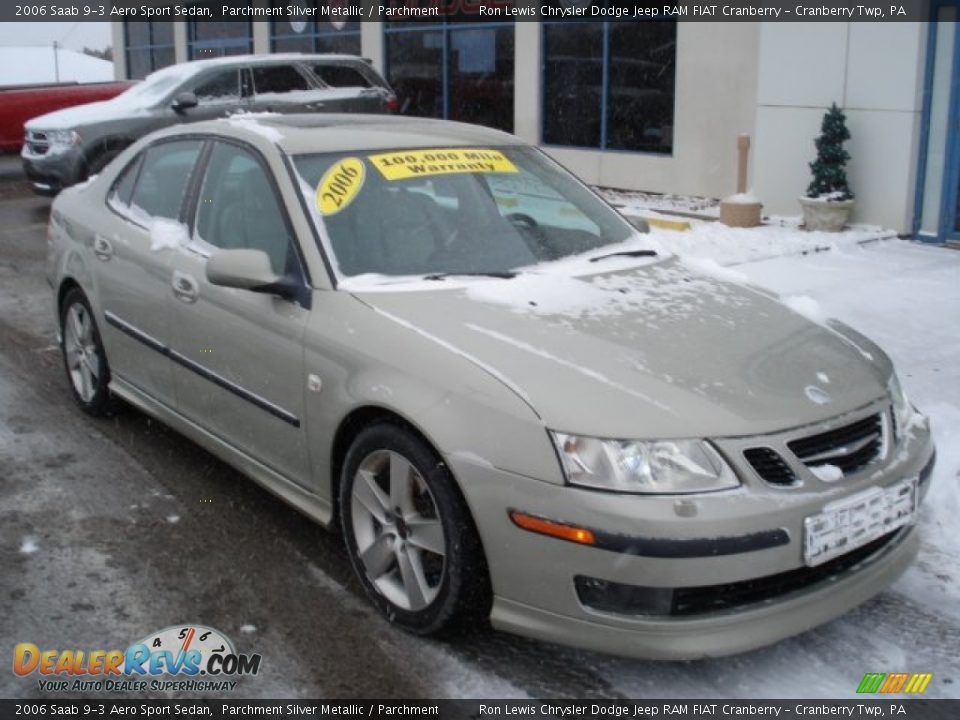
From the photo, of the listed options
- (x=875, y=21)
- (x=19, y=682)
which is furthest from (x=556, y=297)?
(x=875, y=21)

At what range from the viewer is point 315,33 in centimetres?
1962

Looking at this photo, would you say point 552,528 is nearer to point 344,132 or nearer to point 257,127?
point 344,132

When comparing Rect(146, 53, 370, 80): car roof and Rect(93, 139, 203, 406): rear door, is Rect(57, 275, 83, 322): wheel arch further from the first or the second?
Rect(146, 53, 370, 80): car roof

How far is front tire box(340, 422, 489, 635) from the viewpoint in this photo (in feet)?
10.9

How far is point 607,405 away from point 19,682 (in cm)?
198

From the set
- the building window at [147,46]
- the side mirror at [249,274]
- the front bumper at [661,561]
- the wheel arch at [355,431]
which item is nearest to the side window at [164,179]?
the side mirror at [249,274]

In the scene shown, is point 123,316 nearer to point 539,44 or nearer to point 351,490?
point 351,490

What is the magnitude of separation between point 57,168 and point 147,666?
1108 centimetres

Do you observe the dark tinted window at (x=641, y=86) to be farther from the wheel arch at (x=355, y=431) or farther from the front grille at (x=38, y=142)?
the wheel arch at (x=355, y=431)

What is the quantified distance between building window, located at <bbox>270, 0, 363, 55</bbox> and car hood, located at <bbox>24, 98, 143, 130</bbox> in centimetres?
567

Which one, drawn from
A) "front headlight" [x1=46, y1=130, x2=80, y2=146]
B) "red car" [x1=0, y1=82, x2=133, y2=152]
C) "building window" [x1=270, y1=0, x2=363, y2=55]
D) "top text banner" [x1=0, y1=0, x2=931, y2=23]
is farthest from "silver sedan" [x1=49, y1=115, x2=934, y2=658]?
"building window" [x1=270, y1=0, x2=363, y2=55]

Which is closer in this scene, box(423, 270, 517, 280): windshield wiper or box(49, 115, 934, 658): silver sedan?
box(49, 115, 934, 658): silver sedan

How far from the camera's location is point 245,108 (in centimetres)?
1374

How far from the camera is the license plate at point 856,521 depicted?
10.3 ft
